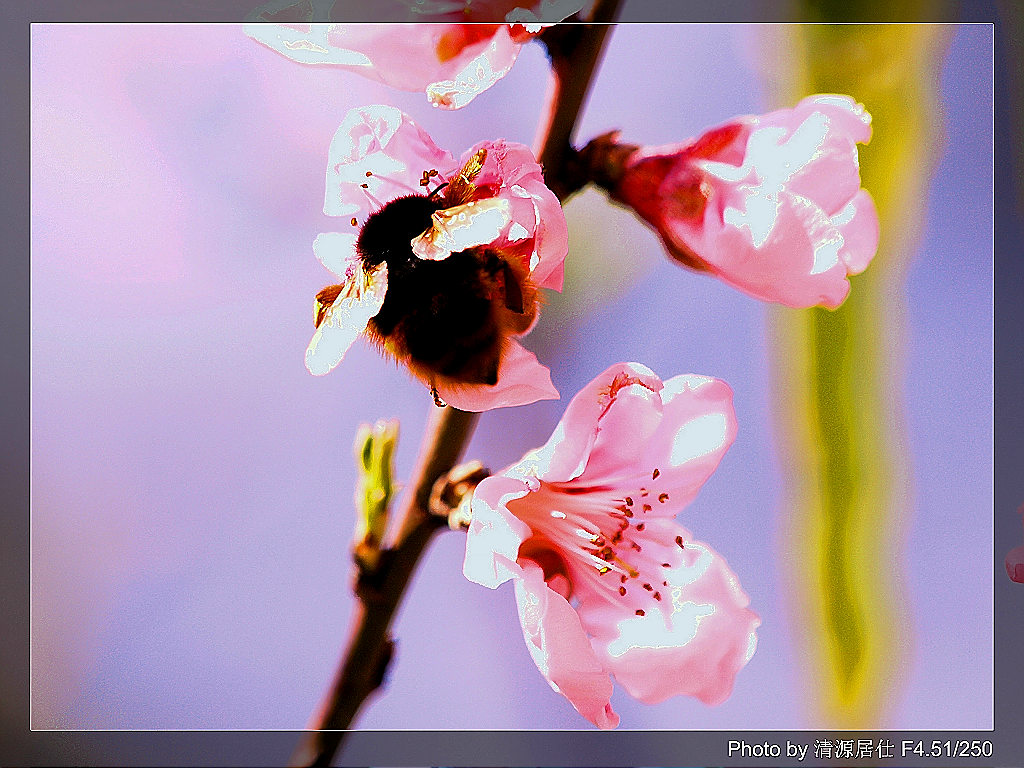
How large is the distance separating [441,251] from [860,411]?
467mm

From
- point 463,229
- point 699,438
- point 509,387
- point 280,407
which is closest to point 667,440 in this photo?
point 699,438

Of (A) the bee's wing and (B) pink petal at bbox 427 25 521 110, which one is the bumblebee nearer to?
(A) the bee's wing

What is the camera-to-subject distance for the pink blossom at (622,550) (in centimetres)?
60

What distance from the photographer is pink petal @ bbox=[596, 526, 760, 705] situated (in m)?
0.65

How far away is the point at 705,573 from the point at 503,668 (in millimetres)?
213

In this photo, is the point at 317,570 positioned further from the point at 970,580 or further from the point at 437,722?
the point at 970,580

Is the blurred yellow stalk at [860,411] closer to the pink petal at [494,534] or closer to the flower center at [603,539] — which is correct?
the flower center at [603,539]

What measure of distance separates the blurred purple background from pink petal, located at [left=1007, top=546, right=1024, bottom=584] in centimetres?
2

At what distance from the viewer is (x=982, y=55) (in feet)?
2.45

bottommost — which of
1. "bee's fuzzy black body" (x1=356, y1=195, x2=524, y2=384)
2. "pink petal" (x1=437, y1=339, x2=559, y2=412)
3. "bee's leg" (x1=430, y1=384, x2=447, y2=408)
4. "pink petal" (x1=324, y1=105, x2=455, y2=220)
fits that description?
"bee's leg" (x1=430, y1=384, x2=447, y2=408)

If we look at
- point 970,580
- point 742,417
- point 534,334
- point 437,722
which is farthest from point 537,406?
point 970,580

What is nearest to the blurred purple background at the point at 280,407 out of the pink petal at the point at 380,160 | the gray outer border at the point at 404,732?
the gray outer border at the point at 404,732

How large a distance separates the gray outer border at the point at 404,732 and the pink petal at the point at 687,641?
13 centimetres

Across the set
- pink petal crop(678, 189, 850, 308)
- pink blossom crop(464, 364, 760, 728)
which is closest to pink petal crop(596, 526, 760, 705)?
pink blossom crop(464, 364, 760, 728)
